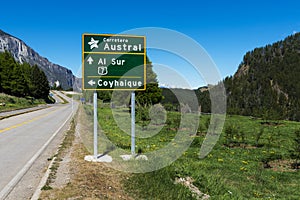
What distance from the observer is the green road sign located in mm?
7578

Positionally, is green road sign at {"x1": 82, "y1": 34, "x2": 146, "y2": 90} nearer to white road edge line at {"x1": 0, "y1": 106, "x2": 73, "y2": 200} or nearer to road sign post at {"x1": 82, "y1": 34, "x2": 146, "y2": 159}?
road sign post at {"x1": 82, "y1": 34, "x2": 146, "y2": 159}

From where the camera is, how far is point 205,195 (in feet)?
18.4

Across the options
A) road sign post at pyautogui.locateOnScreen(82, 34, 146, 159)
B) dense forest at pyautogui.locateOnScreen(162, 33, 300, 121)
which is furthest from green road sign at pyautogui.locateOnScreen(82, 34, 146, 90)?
dense forest at pyautogui.locateOnScreen(162, 33, 300, 121)

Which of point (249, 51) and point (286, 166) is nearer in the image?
Result: point (286, 166)

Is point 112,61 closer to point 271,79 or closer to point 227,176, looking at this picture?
point 227,176

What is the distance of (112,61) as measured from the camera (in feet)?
25.5

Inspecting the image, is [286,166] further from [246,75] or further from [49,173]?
[246,75]

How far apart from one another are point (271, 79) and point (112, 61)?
16469 cm

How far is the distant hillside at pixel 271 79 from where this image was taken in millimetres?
130875

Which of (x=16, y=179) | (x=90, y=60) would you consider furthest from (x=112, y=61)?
(x=16, y=179)

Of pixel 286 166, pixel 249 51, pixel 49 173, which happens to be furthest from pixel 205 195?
pixel 249 51

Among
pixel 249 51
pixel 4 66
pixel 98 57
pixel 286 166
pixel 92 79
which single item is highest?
pixel 249 51

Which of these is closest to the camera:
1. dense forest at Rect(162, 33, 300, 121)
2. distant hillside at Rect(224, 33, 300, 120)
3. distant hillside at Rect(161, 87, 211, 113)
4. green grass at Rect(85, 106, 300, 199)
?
green grass at Rect(85, 106, 300, 199)

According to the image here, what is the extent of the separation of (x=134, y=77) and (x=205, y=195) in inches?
154
